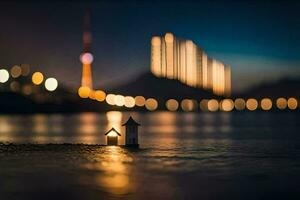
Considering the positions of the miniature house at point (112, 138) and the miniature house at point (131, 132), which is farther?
the miniature house at point (112, 138)

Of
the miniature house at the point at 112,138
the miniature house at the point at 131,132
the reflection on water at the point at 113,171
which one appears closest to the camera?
the reflection on water at the point at 113,171

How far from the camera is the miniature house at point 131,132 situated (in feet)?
77.4

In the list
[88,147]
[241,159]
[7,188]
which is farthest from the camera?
[88,147]

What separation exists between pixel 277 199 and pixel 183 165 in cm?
700

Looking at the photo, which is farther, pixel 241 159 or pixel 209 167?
pixel 241 159

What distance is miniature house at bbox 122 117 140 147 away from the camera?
23.6 meters

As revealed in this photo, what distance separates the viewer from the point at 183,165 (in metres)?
19.4

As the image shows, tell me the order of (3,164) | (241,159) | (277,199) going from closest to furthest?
(277,199) < (3,164) < (241,159)

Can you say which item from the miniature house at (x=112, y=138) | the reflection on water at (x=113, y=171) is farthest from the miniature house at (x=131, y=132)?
the reflection on water at (x=113, y=171)

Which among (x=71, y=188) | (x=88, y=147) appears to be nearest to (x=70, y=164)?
(x=71, y=188)

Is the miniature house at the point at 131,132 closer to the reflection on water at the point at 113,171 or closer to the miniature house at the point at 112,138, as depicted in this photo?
the miniature house at the point at 112,138

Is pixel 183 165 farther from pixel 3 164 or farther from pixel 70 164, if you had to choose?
pixel 3 164

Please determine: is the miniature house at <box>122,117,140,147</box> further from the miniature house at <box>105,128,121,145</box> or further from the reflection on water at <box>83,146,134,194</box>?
the reflection on water at <box>83,146,134,194</box>

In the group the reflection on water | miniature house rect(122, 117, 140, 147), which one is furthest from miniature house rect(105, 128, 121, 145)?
the reflection on water
